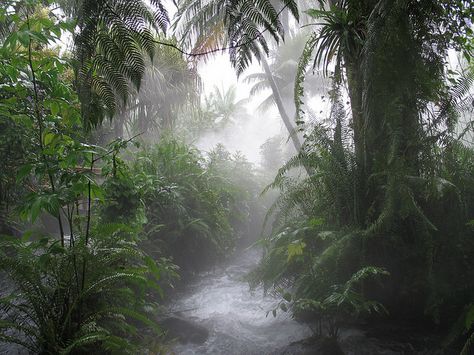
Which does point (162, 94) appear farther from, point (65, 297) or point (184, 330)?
point (65, 297)

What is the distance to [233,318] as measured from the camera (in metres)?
4.62

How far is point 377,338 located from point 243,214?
4830mm

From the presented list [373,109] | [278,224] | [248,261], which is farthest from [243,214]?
→ [373,109]

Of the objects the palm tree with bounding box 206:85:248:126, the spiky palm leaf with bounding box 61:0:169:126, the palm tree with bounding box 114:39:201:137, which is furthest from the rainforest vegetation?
the palm tree with bounding box 206:85:248:126

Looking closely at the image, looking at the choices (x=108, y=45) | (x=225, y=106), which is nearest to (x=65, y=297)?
(x=108, y=45)

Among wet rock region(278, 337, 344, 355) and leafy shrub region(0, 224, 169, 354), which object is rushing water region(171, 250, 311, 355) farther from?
leafy shrub region(0, 224, 169, 354)

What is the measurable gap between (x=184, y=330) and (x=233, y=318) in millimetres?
662

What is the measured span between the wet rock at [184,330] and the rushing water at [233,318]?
78mm

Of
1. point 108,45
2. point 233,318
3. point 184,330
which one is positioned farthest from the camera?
point 233,318

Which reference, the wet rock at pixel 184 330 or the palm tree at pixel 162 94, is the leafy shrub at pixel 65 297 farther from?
the palm tree at pixel 162 94

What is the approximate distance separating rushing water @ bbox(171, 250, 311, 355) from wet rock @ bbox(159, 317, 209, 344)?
78 mm

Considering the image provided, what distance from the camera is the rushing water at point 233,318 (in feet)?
12.8

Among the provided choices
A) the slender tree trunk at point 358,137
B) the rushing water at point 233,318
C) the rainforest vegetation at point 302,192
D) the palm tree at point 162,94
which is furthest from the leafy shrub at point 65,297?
the palm tree at point 162,94

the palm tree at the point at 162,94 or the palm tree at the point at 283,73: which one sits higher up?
the palm tree at the point at 283,73
